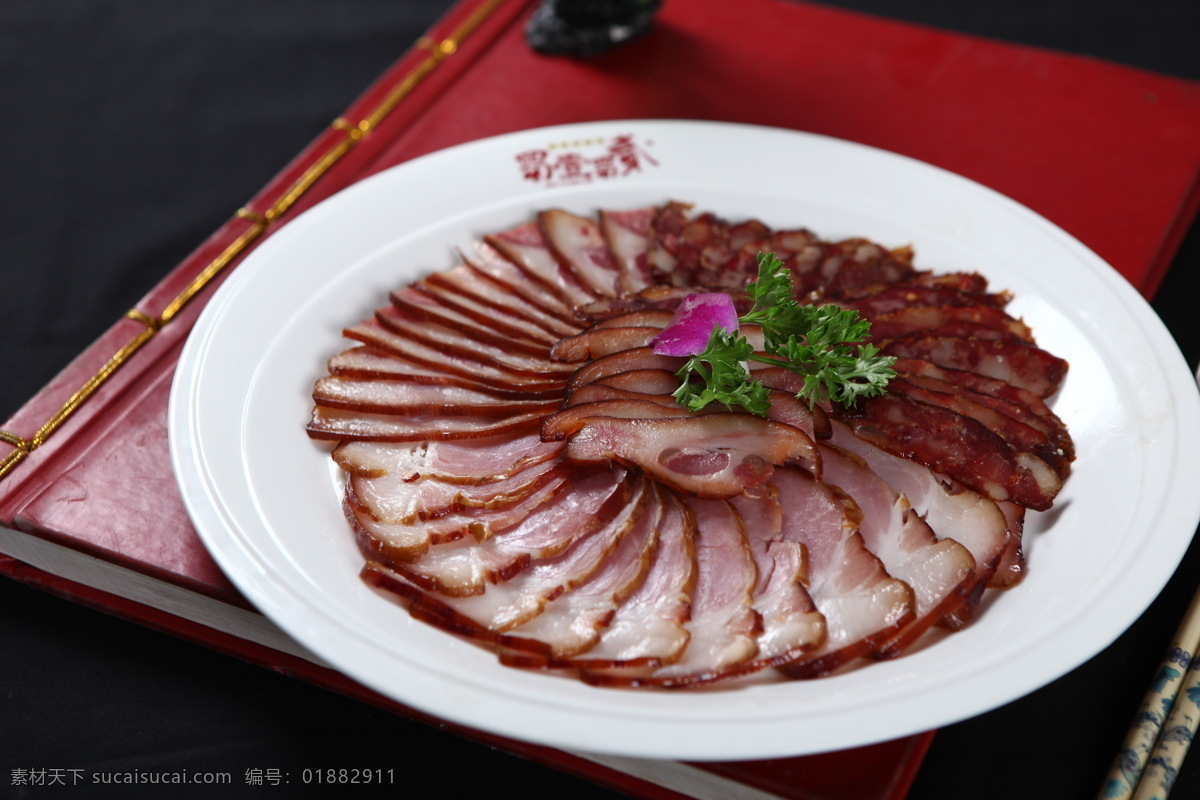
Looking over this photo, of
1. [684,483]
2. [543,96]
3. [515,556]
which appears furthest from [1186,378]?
[543,96]

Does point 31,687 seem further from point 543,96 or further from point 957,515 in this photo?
point 543,96

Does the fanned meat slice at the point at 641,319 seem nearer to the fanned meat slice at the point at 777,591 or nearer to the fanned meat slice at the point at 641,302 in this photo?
the fanned meat slice at the point at 641,302

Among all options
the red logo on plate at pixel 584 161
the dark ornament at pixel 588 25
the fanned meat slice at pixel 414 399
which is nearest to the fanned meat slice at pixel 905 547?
the fanned meat slice at pixel 414 399

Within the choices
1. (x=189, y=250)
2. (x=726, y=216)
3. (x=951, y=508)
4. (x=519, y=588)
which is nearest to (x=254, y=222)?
(x=189, y=250)

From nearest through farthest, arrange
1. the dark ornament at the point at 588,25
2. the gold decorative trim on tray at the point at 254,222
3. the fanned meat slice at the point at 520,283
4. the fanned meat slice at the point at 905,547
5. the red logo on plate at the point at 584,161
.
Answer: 1. the fanned meat slice at the point at 905,547
2. the gold decorative trim on tray at the point at 254,222
3. the fanned meat slice at the point at 520,283
4. the red logo on plate at the point at 584,161
5. the dark ornament at the point at 588,25

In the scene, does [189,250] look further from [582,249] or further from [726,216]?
[726,216]
